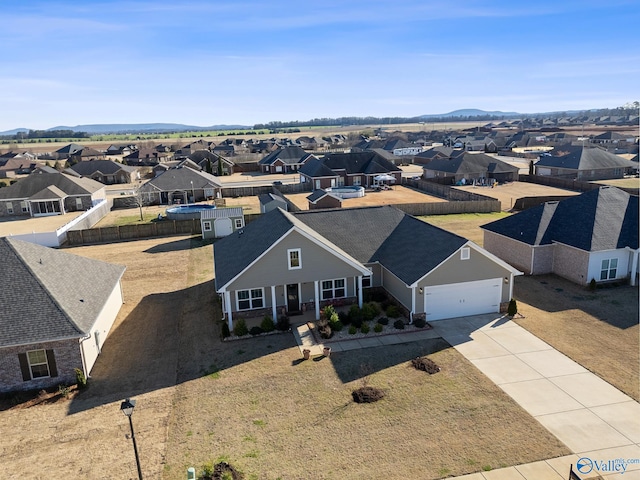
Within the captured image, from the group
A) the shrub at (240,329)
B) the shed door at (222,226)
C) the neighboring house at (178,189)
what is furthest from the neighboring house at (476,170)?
the shrub at (240,329)

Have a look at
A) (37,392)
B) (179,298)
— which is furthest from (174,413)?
(179,298)

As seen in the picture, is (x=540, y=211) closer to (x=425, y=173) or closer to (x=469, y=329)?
(x=469, y=329)

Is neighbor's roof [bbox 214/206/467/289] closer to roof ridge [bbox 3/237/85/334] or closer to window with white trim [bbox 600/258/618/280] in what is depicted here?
roof ridge [bbox 3/237/85/334]

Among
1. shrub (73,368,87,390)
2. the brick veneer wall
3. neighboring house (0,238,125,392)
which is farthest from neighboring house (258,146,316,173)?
shrub (73,368,87,390)

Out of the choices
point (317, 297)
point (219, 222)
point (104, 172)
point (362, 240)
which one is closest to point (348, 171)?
point (219, 222)

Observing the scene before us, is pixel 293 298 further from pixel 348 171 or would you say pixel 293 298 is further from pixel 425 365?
pixel 348 171

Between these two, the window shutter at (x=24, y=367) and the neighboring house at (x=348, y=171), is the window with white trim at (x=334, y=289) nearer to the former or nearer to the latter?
the window shutter at (x=24, y=367)
